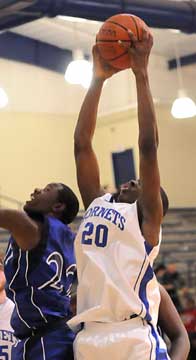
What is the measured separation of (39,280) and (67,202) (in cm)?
41

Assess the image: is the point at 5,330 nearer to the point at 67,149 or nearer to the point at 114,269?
the point at 114,269

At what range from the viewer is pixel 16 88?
13.0 meters

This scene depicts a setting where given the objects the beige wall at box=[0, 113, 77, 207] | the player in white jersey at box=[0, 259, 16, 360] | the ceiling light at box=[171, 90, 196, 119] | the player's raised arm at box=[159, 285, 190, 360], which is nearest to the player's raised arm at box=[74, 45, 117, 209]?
the player's raised arm at box=[159, 285, 190, 360]

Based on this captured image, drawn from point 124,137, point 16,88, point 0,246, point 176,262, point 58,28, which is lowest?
point 176,262

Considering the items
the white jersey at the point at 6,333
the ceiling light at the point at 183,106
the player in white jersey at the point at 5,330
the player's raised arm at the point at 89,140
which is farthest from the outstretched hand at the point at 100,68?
the ceiling light at the point at 183,106

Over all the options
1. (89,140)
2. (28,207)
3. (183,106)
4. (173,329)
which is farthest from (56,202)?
(183,106)

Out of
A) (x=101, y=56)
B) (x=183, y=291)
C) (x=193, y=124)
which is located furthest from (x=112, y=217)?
(x=193, y=124)

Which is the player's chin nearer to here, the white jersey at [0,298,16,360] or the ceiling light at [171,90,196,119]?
the white jersey at [0,298,16,360]

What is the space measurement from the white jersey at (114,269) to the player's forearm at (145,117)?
9.2 inches

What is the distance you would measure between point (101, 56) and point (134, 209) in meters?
0.76

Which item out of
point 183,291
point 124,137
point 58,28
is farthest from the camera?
point 124,137

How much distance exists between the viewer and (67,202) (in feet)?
10.1

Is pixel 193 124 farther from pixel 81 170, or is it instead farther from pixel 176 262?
pixel 81 170

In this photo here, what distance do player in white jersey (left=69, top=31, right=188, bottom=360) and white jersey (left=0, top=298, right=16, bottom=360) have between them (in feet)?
3.93
